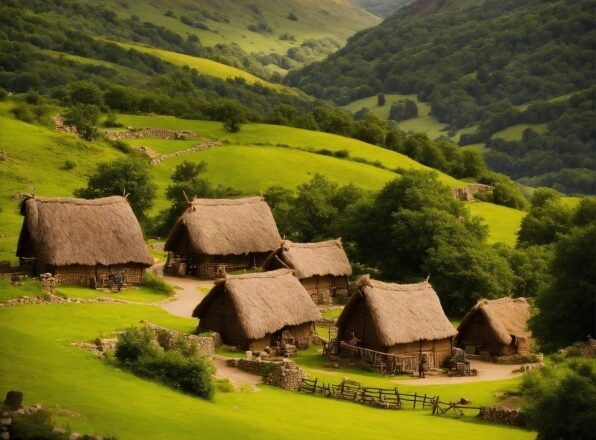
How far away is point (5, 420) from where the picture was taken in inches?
1283

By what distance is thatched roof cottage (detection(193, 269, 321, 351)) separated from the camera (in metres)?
55.1

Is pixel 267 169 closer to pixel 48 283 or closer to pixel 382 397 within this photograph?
pixel 48 283

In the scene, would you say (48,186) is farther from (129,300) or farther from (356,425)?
(356,425)

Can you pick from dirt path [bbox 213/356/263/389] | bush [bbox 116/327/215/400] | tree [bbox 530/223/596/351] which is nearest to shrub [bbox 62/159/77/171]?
tree [bbox 530/223/596/351]

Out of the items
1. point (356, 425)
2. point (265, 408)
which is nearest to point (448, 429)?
point (356, 425)

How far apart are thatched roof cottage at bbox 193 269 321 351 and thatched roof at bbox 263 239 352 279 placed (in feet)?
34.6

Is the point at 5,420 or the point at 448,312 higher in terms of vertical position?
the point at 448,312

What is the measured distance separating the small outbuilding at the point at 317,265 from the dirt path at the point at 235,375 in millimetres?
17714

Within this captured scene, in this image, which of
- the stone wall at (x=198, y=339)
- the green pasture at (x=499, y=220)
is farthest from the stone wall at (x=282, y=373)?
the green pasture at (x=499, y=220)

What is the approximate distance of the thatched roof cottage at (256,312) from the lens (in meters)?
55.1

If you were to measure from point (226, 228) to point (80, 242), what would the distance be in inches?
560

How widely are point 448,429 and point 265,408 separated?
6603 mm

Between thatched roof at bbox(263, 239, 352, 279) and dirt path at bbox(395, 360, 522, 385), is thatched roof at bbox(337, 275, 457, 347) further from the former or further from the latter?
thatched roof at bbox(263, 239, 352, 279)

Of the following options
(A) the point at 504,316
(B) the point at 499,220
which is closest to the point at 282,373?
(A) the point at 504,316
